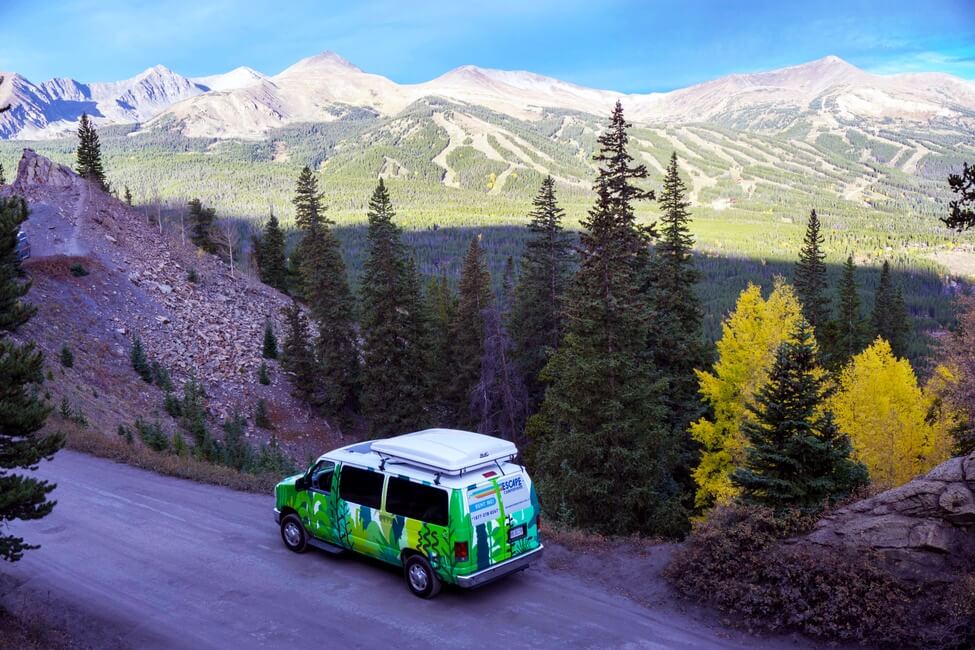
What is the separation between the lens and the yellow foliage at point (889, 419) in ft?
96.4

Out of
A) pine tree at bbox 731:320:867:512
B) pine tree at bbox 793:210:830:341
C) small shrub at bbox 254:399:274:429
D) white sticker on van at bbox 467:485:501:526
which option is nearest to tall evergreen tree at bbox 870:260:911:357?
pine tree at bbox 793:210:830:341

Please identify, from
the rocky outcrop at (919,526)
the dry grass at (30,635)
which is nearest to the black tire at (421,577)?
the dry grass at (30,635)

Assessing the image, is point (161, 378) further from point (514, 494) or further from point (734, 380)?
point (514, 494)

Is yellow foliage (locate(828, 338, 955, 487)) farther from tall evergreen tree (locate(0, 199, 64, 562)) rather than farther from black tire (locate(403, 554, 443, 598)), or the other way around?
tall evergreen tree (locate(0, 199, 64, 562))

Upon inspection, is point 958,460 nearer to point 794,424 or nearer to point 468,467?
point 794,424

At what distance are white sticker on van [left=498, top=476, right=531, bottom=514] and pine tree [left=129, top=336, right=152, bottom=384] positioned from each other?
3389cm

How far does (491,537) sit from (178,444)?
1883 centimetres

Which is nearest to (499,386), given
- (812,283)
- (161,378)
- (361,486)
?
(161,378)

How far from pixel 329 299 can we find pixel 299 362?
5.04 meters

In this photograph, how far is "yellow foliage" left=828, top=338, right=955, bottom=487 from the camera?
96.4 ft

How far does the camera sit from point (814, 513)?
1275 centimetres

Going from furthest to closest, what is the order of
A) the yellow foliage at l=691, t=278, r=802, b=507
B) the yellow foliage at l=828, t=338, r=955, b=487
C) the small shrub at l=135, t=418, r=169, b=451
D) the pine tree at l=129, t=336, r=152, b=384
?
1. the pine tree at l=129, t=336, r=152, b=384
2. the yellow foliage at l=828, t=338, r=955, b=487
3. the yellow foliage at l=691, t=278, r=802, b=507
4. the small shrub at l=135, t=418, r=169, b=451

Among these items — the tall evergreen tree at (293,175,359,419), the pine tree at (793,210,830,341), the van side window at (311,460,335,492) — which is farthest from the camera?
the pine tree at (793,210,830,341)

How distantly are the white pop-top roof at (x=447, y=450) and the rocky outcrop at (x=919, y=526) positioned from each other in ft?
18.8
